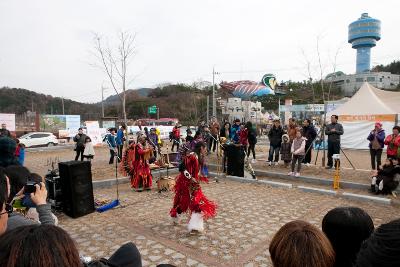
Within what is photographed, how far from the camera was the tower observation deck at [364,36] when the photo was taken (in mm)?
67312

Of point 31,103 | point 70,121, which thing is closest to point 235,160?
point 70,121

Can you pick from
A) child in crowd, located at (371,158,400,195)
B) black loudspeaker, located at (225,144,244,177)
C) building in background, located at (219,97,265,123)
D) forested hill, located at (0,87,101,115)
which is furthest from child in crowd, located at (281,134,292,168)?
forested hill, located at (0,87,101,115)

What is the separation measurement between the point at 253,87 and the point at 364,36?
42.0 metres

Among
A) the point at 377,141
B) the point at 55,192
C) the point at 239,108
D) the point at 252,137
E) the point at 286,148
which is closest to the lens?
the point at 55,192

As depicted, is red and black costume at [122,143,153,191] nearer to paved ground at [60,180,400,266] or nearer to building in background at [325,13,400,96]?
paved ground at [60,180,400,266]

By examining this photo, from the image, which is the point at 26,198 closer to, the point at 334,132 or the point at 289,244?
the point at 289,244

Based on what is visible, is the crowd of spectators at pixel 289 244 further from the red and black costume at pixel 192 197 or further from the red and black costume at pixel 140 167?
the red and black costume at pixel 140 167

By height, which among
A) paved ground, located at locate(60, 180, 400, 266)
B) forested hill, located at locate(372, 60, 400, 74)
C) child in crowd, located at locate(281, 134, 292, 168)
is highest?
forested hill, located at locate(372, 60, 400, 74)

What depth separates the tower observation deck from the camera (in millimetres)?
67312

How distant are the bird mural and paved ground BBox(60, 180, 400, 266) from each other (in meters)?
35.6

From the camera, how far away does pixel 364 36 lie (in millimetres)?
67875

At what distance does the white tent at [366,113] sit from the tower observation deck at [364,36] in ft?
207

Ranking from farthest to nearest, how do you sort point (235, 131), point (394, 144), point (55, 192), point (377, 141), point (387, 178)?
point (235, 131)
point (377, 141)
point (394, 144)
point (387, 178)
point (55, 192)

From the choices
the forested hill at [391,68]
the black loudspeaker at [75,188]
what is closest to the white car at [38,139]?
the black loudspeaker at [75,188]
